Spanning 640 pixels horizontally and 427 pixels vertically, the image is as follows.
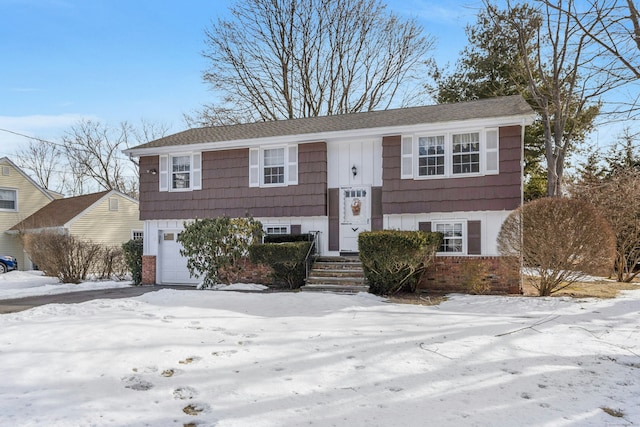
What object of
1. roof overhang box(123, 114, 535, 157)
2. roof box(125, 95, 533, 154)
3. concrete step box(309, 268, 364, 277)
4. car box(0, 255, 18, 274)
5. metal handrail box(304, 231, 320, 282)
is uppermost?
roof box(125, 95, 533, 154)

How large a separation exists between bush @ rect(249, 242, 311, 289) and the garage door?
3714 millimetres

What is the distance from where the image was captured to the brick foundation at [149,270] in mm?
14555

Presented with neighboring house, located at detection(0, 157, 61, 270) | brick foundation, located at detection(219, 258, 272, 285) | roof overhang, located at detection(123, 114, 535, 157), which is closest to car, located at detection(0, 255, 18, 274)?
neighboring house, located at detection(0, 157, 61, 270)

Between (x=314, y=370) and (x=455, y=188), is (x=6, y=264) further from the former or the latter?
(x=314, y=370)

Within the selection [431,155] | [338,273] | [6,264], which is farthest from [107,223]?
[431,155]

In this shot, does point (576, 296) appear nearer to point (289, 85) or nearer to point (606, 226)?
Answer: point (606, 226)

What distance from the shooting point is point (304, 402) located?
3.67m

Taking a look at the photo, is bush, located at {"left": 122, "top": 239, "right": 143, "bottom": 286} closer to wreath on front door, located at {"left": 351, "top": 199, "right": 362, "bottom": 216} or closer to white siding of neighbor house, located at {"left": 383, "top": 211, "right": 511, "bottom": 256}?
wreath on front door, located at {"left": 351, "top": 199, "right": 362, "bottom": 216}

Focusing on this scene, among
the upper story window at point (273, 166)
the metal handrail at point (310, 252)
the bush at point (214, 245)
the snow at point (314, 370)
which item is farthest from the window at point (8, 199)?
the snow at point (314, 370)

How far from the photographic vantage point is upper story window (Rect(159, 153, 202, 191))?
47.8 feet

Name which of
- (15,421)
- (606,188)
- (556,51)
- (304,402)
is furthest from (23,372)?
(556,51)

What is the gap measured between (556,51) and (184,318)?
723 inches

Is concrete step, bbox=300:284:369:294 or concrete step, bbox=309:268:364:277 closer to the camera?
concrete step, bbox=300:284:369:294

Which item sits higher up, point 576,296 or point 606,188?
point 606,188
